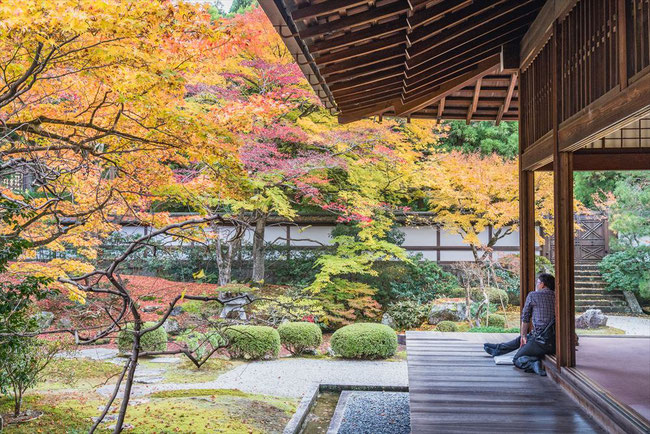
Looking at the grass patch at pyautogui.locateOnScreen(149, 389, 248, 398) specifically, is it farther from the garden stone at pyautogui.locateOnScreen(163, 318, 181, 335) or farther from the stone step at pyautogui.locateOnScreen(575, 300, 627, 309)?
the stone step at pyautogui.locateOnScreen(575, 300, 627, 309)

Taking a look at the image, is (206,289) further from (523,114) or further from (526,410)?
(526,410)

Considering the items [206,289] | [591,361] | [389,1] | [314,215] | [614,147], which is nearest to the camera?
[389,1]

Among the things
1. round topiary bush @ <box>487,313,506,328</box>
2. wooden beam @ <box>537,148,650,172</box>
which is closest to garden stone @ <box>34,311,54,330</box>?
wooden beam @ <box>537,148,650,172</box>

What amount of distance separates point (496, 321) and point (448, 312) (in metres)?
1.14

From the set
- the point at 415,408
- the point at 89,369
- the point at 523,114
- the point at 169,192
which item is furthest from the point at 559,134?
the point at 89,369

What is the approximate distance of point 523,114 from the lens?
5.77m

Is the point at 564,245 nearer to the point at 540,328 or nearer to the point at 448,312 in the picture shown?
the point at 540,328

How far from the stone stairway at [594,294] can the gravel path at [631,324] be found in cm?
53

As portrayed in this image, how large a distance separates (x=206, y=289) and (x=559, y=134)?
409 inches

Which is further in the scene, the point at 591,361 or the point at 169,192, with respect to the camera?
the point at 169,192

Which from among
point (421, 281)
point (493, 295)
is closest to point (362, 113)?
point (493, 295)

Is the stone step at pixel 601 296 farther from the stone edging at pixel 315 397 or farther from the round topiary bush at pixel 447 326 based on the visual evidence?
the stone edging at pixel 315 397

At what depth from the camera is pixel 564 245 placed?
429 cm

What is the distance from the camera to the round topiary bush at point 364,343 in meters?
10.2
